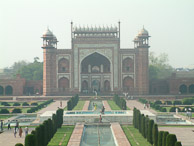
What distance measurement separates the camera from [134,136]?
16047 mm

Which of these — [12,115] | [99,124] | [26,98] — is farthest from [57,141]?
[26,98]

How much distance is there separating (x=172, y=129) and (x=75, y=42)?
24105mm

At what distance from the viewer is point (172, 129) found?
17.9 m

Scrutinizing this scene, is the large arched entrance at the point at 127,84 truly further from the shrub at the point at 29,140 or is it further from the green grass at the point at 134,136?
the shrub at the point at 29,140

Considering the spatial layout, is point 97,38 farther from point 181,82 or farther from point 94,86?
point 181,82

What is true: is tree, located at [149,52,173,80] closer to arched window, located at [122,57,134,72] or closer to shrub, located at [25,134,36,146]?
arched window, located at [122,57,134,72]

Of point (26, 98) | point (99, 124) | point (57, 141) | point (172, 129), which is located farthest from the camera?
point (26, 98)

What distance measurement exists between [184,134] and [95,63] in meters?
27.7

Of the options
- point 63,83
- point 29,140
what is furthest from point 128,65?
point 29,140

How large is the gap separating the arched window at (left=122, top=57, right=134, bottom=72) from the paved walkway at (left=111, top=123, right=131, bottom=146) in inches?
844

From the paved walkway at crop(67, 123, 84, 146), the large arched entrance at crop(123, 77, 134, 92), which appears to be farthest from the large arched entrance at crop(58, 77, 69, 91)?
the paved walkway at crop(67, 123, 84, 146)

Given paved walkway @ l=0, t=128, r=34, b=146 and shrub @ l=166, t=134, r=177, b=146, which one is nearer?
shrub @ l=166, t=134, r=177, b=146

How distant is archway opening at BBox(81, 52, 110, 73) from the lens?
42.2 meters

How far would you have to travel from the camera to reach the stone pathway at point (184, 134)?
1445 centimetres
